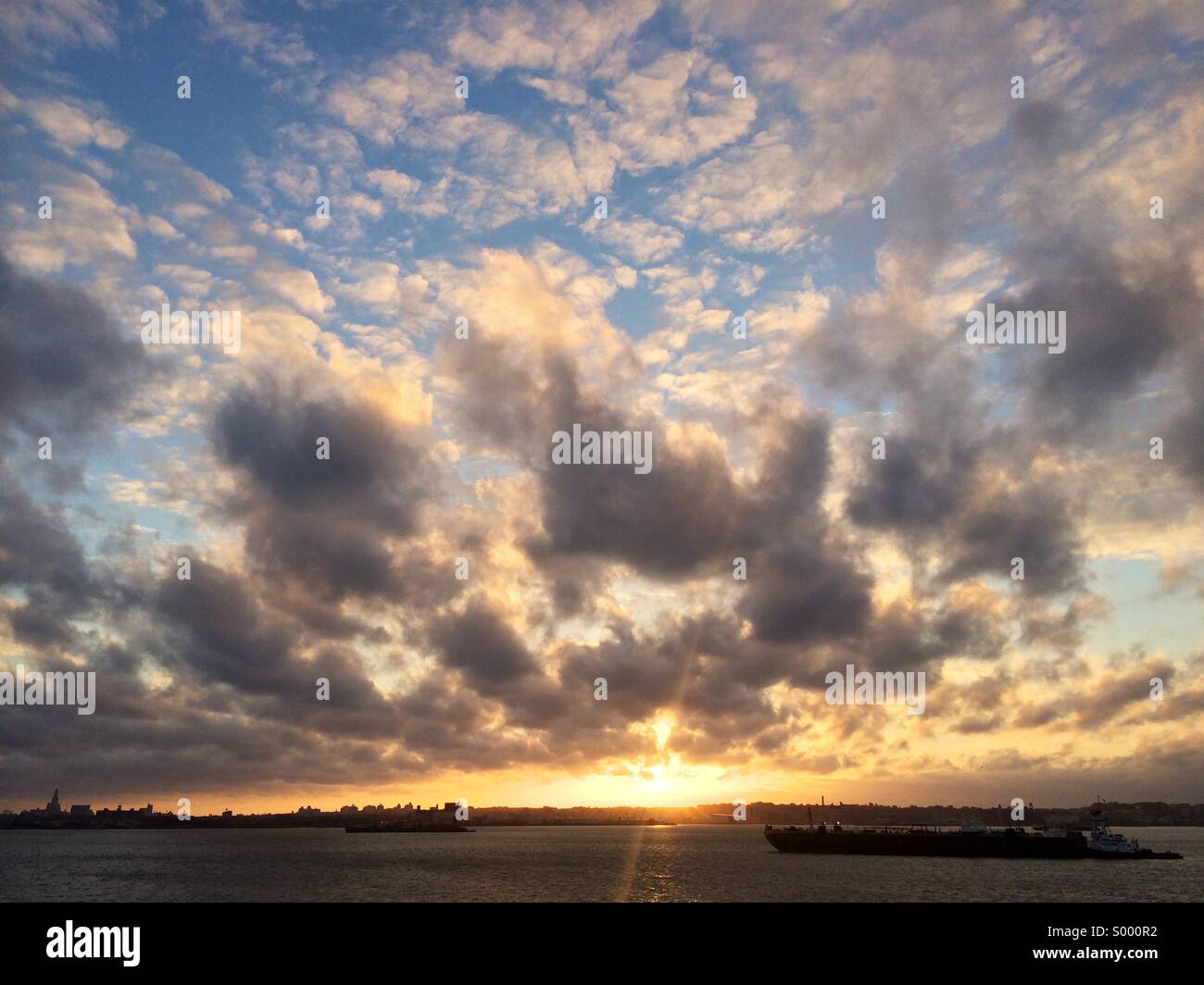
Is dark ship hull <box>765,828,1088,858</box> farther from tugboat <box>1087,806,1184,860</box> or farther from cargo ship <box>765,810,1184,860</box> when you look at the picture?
tugboat <box>1087,806,1184,860</box>

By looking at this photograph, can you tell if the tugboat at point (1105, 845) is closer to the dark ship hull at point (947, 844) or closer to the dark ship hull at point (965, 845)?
the dark ship hull at point (965, 845)

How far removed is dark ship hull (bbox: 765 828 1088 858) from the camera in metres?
168

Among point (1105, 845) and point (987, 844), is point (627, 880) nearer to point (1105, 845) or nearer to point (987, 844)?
point (987, 844)

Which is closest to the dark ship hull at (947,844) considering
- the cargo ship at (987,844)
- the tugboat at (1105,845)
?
the cargo ship at (987,844)

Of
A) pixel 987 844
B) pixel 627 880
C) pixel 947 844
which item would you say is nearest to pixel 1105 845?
pixel 987 844

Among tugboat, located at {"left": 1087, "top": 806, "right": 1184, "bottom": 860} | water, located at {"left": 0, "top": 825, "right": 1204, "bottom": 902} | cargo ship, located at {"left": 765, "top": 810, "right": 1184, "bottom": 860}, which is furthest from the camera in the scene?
cargo ship, located at {"left": 765, "top": 810, "right": 1184, "bottom": 860}

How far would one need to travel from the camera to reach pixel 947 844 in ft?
570

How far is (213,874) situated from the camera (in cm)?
15425

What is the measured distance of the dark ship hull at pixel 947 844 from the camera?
16812 cm

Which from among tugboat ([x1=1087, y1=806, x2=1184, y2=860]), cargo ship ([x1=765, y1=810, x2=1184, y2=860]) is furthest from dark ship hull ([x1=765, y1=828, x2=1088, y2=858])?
tugboat ([x1=1087, y1=806, x2=1184, y2=860])
